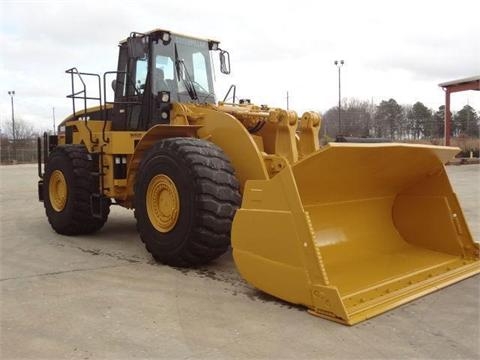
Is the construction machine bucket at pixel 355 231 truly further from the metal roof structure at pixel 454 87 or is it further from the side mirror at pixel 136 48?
the metal roof structure at pixel 454 87

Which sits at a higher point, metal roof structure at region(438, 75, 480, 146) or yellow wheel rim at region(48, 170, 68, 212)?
metal roof structure at region(438, 75, 480, 146)

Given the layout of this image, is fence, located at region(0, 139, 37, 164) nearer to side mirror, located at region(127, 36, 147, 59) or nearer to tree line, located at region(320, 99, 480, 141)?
tree line, located at region(320, 99, 480, 141)

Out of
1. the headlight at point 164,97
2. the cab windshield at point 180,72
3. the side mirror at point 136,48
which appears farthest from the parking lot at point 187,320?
the side mirror at point 136,48

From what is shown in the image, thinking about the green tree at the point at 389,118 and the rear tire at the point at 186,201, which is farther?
the green tree at the point at 389,118

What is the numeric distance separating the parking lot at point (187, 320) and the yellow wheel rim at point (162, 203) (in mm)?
509

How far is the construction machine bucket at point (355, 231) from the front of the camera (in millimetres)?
4113

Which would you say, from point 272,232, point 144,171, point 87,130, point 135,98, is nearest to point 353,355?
point 272,232

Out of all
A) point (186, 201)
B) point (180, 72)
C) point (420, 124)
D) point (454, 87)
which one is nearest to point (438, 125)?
point (420, 124)

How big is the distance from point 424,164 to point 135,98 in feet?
13.1

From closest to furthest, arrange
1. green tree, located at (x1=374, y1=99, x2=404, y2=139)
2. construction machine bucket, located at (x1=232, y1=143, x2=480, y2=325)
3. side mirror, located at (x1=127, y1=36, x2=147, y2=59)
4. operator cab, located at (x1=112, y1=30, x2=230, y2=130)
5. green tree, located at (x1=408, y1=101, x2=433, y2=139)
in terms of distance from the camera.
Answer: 1. construction machine bucket, located at (x1=232, y1=143, x2=480, y2=325)
2. side mirror, located at (x1=127, y1=36, x2=147, y2=59)
3. operator cab, located at (x1=112, y1=30, x2=230, y2=130)
4. green tree, located at (x1=374, y1=99, x2=404, y2=139)
5. green tree, located at (x1=408, y1=101, x2=433, y2=139)

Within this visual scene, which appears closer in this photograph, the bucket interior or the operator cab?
the bucket interior

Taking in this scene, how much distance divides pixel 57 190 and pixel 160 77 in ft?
8.79

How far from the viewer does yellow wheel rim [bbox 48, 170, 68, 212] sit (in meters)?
7.89

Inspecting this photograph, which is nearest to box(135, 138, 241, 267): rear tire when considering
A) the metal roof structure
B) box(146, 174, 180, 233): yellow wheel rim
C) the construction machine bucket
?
box(146, 174, 180, 233): yellow wheel rim
